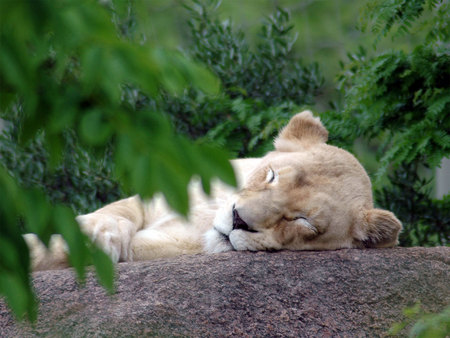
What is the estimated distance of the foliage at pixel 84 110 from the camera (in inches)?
41.9

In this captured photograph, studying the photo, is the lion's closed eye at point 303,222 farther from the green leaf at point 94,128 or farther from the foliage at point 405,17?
the green leaf at point 94,128

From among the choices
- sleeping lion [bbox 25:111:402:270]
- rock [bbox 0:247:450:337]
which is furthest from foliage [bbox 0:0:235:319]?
sleeping lion [bbox 25:111:402:270]

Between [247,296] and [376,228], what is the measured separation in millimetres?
1100

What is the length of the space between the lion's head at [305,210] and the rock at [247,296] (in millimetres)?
116

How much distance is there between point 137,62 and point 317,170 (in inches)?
107

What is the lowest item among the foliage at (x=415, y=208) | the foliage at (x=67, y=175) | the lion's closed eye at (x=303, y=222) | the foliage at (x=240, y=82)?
the foliage at (x=415, y=208)

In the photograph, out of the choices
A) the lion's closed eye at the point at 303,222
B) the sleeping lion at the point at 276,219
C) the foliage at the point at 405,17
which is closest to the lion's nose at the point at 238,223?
the sleeping lion at the point at 276,219

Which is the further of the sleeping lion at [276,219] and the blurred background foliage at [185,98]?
the sleeping lion at [276,219]

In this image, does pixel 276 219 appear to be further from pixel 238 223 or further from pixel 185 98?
pixel 185 98

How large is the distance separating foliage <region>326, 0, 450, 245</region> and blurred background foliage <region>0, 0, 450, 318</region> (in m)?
0.01

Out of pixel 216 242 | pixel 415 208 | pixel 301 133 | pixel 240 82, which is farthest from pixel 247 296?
pixel 240 82

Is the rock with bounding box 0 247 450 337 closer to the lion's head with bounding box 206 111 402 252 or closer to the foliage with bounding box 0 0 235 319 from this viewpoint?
the lion's head with bounding box 206 111 402 252

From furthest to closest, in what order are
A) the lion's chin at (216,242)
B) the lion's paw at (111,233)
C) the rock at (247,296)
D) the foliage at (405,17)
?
the foliage at (405,17), the lion's chin at (216,242), the lion's paw at (111,233), the rock at (247,296)

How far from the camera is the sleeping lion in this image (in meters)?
3.45
